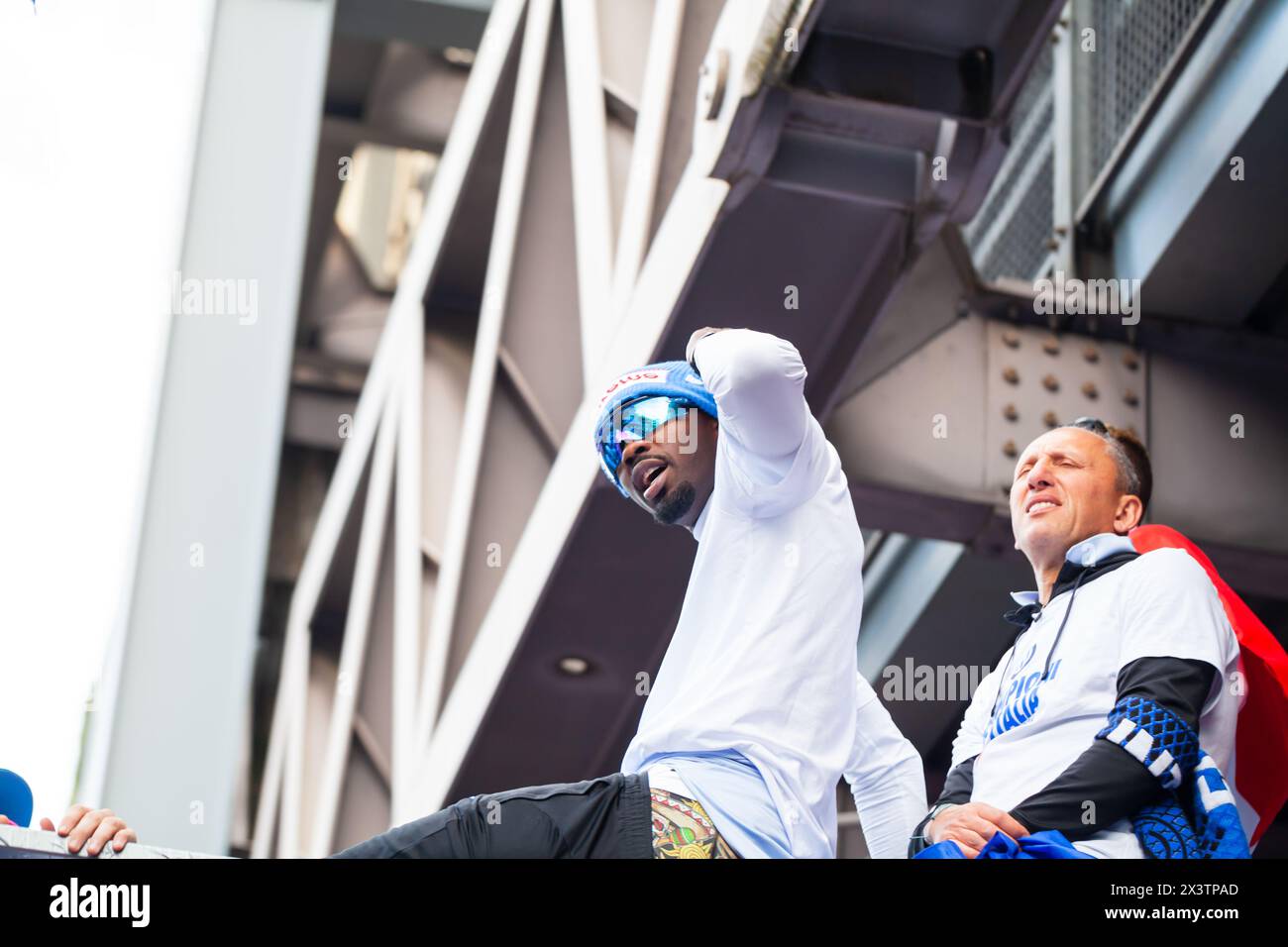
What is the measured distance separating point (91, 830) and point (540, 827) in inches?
32.3

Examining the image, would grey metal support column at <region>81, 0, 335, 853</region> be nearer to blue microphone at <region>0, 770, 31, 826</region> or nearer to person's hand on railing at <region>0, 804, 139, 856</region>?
blue microphone at <region>0, 770, 31, 826</region>

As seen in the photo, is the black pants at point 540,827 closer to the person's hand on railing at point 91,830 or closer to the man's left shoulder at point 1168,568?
the person's hand on railing at point 91,830

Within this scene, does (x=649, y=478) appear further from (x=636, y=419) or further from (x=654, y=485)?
(x=636, y=419)

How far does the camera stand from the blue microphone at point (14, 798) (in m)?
3.61

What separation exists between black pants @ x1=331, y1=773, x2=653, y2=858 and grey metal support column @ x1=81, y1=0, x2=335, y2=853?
6108 mm

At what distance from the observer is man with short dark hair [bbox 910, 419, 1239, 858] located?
11.4 feet

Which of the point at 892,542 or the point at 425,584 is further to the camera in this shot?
the point at 425,584

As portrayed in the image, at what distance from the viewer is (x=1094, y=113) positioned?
28.1ft

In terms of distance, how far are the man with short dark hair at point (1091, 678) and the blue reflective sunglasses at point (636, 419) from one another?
0.94 meters

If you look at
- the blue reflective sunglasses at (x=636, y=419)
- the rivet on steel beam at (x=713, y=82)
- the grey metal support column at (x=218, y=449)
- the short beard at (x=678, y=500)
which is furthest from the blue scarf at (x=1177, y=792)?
the grey metal support column at (x=218, y=449)

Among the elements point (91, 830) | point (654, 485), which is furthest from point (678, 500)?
point (91, 830)

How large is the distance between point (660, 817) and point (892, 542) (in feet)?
19.6
